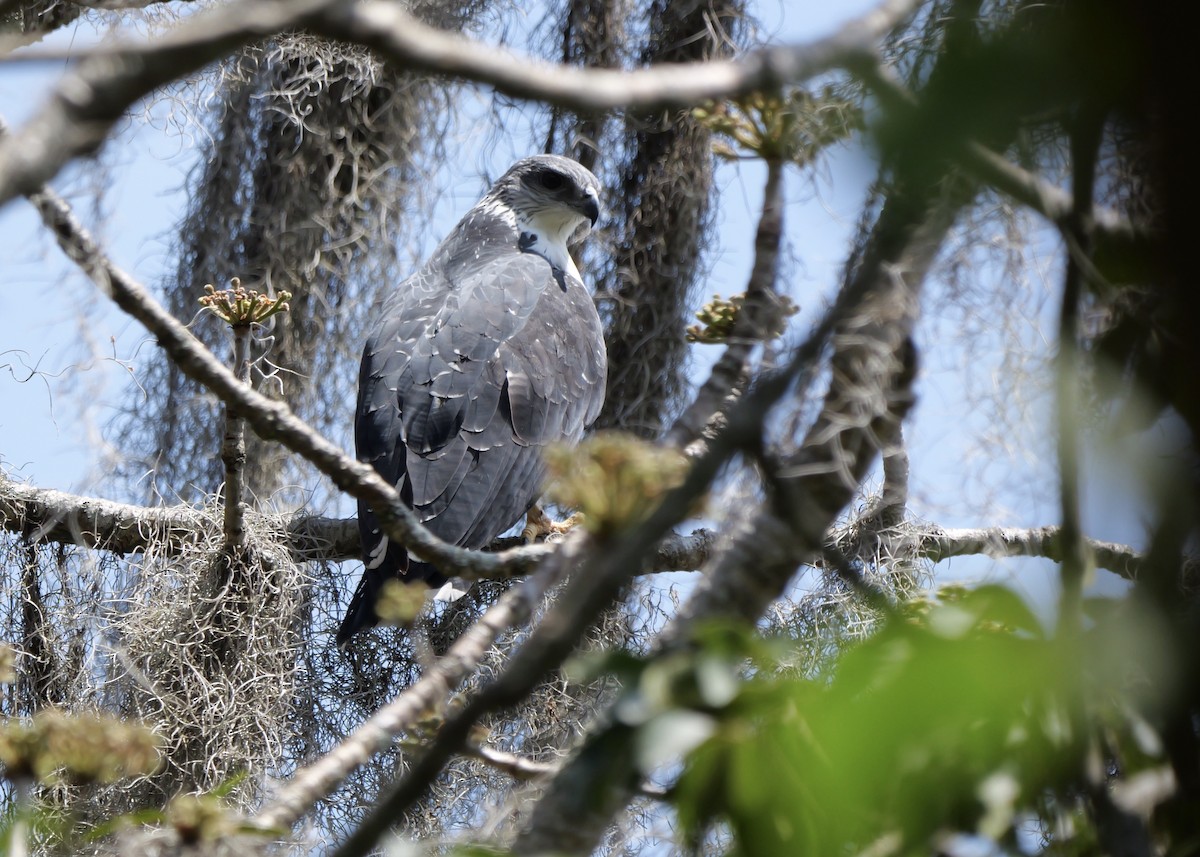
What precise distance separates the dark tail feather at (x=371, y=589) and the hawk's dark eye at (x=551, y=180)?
54.0 inches

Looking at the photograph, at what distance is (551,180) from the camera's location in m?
3.77

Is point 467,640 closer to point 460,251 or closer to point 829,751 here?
point 829,751

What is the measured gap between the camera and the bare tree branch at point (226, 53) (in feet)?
2.26

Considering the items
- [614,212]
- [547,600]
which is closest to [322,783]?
[547,600]

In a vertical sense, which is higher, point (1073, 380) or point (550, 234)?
point (550, 234)

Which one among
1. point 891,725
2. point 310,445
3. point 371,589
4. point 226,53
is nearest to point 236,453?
point 371,589

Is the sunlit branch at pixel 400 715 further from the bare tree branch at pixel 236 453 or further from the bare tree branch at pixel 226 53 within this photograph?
the bare tree branch at pixel 236 453

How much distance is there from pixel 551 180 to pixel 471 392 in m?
0.93

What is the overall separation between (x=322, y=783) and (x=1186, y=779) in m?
0.70

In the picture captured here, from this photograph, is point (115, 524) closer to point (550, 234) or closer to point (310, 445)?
point (550, 234)

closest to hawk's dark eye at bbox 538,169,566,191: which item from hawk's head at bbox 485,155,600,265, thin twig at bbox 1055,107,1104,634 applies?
hawk's head at bbox 485,155,600,265

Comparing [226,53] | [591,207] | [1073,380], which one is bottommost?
[1073,380]

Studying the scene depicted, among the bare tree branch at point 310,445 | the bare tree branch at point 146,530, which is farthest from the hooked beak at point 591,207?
the bare tree branch at point 310,445

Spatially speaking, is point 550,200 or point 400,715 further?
point 550,200
